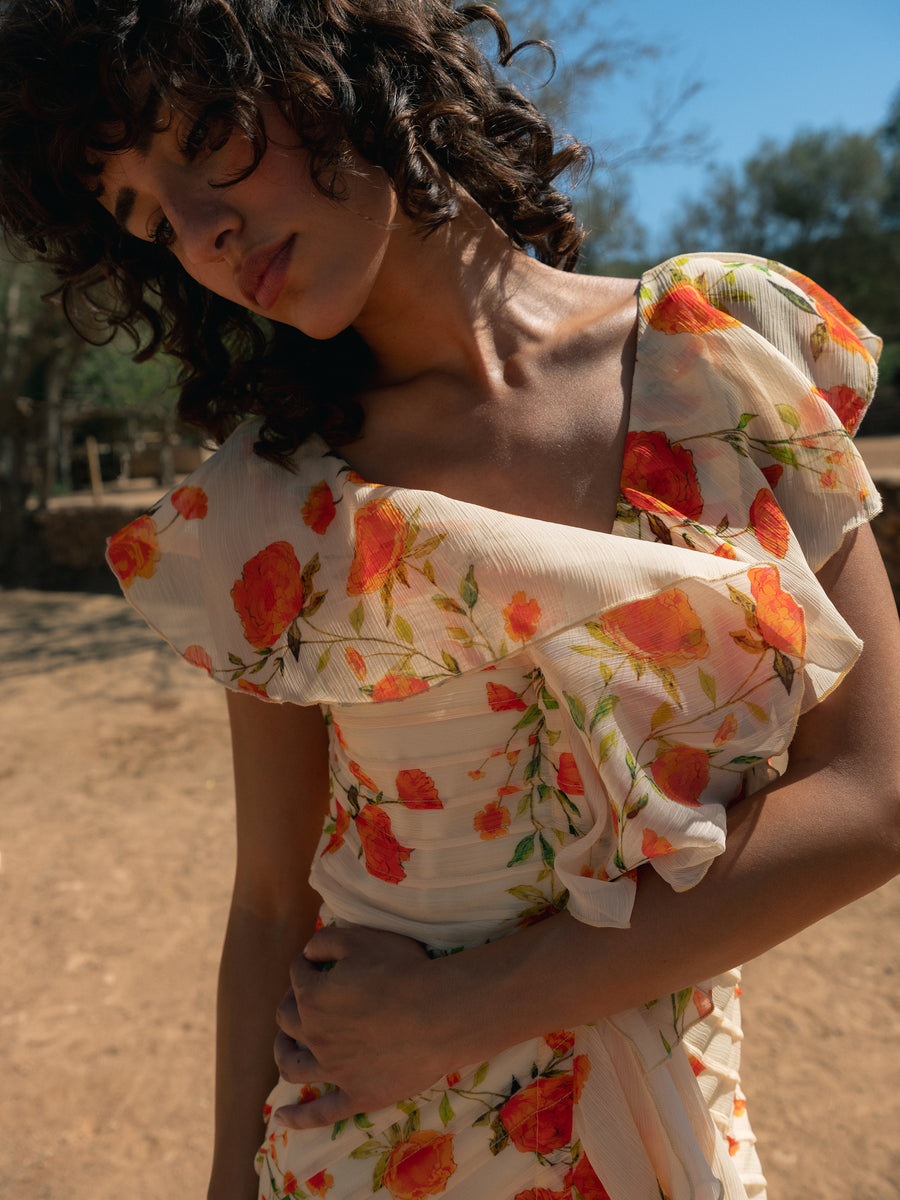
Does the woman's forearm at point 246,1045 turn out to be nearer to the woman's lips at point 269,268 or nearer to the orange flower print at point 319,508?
the orange flower print at point 319,508

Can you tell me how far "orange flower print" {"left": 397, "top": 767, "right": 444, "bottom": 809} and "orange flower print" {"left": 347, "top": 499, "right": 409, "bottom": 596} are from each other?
8.0 inches

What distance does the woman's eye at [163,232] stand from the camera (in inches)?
41.0

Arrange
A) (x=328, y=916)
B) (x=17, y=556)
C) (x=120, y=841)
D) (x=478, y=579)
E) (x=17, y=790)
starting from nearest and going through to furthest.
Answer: (x=478, y=579)
(x=328, y=916)
(x=120, y=841)
(x=17, y=790)
(x=17, y=556)

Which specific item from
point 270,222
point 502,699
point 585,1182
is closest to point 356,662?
point 502,699

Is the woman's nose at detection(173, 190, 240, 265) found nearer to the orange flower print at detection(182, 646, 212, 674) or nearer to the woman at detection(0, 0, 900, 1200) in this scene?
the woman at detection(0, 0, 900, 1200)

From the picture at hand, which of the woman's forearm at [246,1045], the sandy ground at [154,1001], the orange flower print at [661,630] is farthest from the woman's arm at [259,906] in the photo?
the sandy ground at [154,1001]

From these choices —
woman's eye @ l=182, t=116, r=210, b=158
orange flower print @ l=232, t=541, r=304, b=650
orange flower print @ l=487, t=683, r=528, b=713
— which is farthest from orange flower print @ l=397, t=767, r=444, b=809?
woman's eye @ l=182, t=116, r=210, b=158

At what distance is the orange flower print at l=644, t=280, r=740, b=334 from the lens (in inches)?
37.1

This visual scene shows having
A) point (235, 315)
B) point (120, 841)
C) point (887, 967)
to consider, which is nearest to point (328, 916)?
point (235, 315)

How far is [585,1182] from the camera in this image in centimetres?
91

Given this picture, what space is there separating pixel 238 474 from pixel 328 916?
0.54m

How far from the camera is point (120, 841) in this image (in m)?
4.20

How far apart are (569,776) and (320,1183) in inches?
20.2

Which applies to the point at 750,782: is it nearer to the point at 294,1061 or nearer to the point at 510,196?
the point at 294,1061
